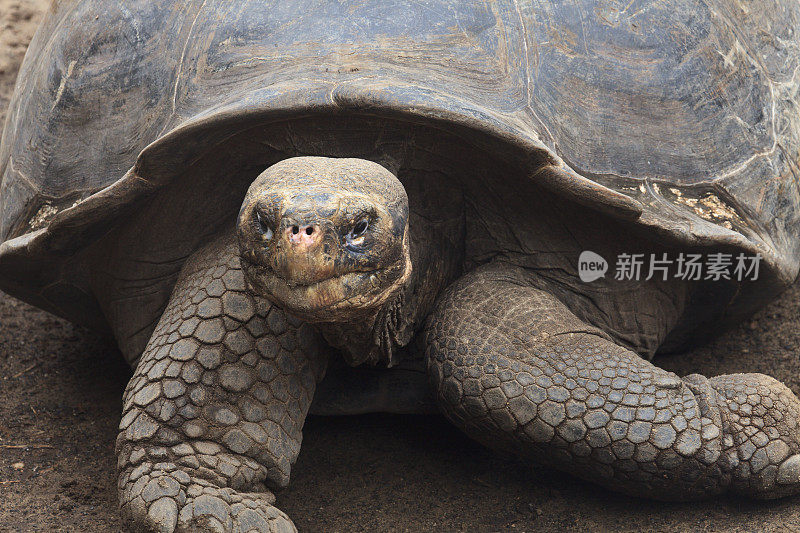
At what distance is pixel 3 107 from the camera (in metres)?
6.03

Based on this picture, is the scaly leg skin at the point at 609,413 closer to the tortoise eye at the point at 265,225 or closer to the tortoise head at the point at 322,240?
the tortoise head at the point at 322,240

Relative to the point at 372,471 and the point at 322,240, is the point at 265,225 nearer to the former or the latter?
the point at 322,240

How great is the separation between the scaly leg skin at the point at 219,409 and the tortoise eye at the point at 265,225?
630 mm

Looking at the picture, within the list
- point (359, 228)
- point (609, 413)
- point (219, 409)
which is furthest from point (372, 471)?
point (359, 228)

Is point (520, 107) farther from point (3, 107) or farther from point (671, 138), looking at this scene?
point (3, 107)

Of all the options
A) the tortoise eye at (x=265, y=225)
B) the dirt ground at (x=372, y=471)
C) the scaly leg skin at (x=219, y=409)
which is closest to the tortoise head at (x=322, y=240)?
the tortoise eye at (x=265, y=225)

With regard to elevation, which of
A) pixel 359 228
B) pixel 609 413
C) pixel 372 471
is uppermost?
pixel 359 228

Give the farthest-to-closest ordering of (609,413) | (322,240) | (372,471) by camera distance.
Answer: (372,471) < (609,413) < (322,240)

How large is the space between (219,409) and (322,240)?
83 cm

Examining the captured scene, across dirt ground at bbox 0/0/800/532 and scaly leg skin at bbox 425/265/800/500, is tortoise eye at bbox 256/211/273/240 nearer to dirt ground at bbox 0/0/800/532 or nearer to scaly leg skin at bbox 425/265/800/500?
scaly leg skin at bbox 425/265/800/500

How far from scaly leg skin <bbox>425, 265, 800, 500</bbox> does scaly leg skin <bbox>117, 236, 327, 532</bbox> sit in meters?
0.46

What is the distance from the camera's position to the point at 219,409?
9.18 feet

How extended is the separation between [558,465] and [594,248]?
78 centimetres

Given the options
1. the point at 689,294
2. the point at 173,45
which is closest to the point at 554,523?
the point at 689,294
